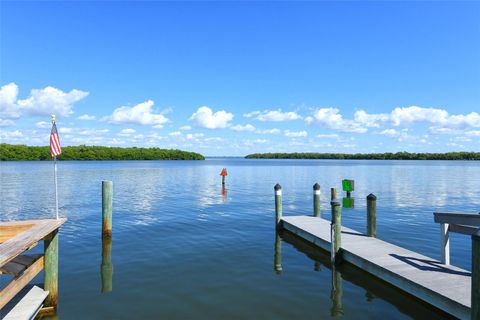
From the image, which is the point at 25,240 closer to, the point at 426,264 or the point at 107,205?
the point at 107,205

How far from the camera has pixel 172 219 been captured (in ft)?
62.6

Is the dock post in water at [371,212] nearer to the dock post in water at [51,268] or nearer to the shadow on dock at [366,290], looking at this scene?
the shadow on dock at [366,290]

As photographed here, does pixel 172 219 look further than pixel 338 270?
Yes

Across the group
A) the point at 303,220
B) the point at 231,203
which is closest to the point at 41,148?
the point at 231,203

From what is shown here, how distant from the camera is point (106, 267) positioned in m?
11.0

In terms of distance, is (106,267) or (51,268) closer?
(51,268)

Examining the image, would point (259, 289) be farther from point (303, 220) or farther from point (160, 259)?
point (303, 220)

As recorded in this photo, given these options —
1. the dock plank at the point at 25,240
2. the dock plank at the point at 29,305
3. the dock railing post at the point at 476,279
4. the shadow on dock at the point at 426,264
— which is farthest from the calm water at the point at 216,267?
the dock railing post at the point at 476,279

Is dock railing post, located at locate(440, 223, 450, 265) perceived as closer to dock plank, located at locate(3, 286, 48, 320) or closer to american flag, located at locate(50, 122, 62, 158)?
dock plank, located at locate(3, 286, 48, 320)

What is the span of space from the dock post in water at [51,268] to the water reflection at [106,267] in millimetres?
1452

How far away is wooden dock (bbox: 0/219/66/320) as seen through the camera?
615 centimetres

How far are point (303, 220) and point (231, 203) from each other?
10427mm

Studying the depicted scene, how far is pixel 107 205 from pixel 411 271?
438 inches

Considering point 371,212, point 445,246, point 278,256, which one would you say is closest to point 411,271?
point 445,246
